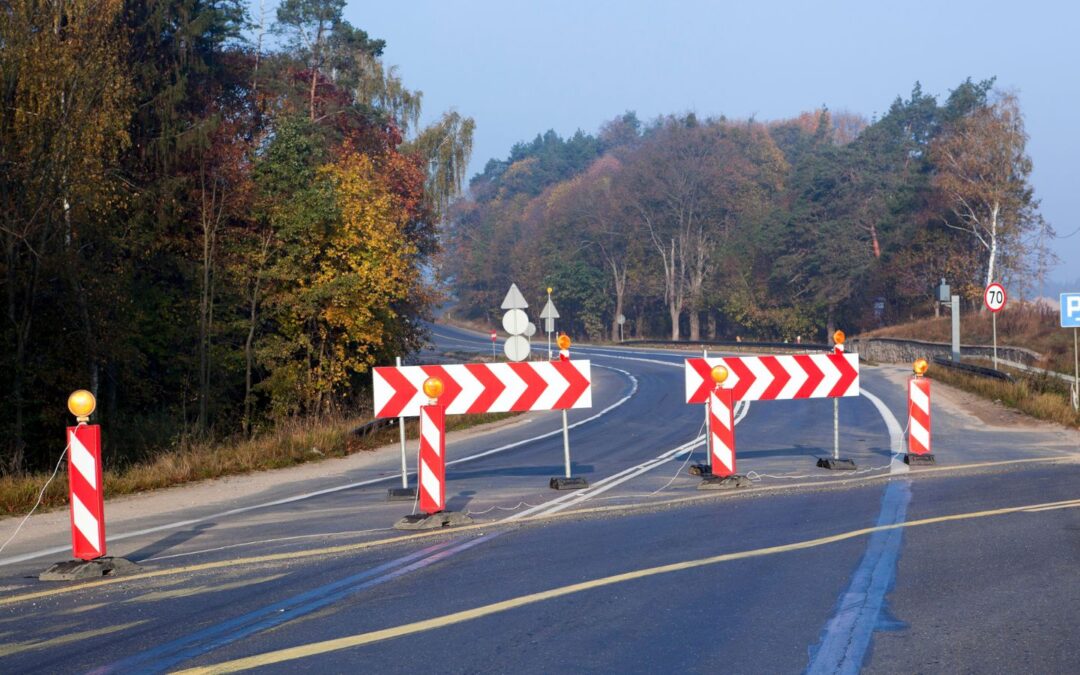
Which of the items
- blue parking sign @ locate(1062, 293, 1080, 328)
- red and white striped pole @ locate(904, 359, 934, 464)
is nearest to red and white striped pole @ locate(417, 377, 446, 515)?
red and white striped pole @ locate(904, 359, 934, 464)

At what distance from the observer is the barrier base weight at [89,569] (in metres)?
8.30

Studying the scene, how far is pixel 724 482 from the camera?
500 inches

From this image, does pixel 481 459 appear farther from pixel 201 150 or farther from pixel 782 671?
pixel 201 150

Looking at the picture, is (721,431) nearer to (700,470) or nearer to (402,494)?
(700,470)

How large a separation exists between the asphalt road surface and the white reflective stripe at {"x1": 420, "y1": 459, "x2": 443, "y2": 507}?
1.59 ft

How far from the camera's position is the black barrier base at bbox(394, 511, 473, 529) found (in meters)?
10.2

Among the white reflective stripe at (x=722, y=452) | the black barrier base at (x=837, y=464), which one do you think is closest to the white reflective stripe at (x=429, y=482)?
the white reflective stripe at (x=722, y=452)

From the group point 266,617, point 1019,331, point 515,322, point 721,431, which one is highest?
point 515,322

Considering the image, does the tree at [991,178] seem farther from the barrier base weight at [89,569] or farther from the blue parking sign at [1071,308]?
the barrier base weight at [89,569]

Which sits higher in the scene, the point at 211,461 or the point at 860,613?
the point at 211,461

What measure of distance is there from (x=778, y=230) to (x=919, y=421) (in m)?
71.4

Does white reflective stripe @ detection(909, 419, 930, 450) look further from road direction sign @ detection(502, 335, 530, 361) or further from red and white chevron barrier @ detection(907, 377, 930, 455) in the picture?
road direction sign @ detection(502, 335, 530, 361)

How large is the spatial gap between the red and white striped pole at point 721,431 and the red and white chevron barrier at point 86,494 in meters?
6.99

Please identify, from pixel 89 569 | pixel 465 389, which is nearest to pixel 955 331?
pixel 465 389
